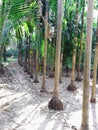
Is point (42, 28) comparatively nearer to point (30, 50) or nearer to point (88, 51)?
point (88, 51)

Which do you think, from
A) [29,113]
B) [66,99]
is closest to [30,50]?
[66,99]

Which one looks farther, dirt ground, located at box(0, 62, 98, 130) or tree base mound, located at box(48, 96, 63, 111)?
tree base mound, located at box(48, 96, 63, 111)

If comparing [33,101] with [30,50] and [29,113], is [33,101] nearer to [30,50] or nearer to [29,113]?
[29,113]

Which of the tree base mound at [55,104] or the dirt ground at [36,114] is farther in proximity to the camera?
the tree base mound at [55,104]

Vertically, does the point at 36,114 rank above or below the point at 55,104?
below

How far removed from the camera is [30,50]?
23.4 m

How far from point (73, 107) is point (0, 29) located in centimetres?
597

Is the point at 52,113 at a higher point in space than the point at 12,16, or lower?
lower

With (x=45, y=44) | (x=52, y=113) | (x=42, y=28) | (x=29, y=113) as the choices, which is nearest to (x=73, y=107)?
(x=52, y=113)

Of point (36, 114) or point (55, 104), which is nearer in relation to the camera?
point (36, 114)

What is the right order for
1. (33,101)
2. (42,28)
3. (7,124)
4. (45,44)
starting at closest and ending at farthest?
(7,124), (33,101), (45,44), (42,28)

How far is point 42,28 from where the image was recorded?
1398cm

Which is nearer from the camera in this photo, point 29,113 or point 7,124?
point 7,124

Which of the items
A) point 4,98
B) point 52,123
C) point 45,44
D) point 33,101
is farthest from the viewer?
point 45,44
